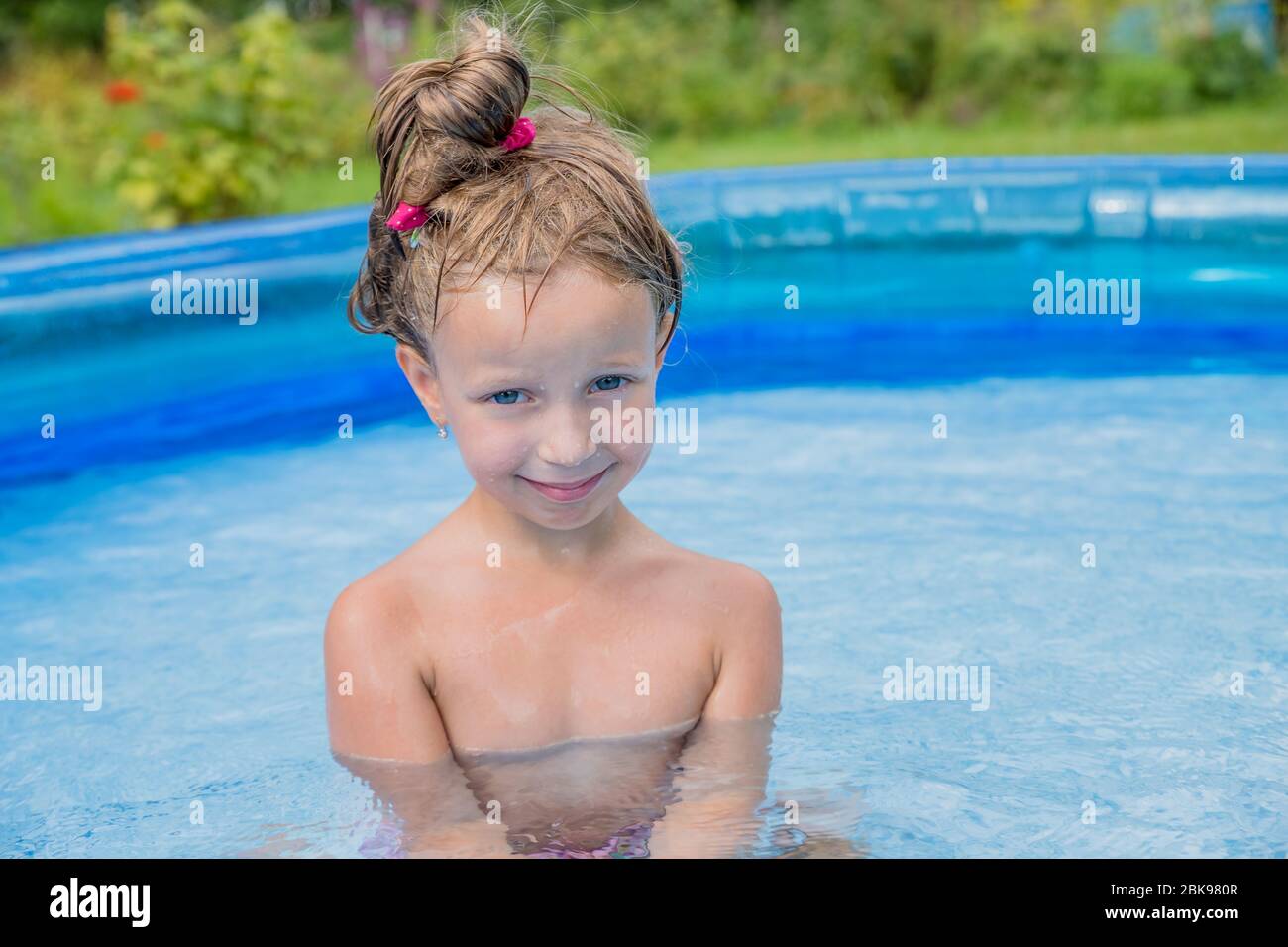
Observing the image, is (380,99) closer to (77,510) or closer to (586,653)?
(586,653)

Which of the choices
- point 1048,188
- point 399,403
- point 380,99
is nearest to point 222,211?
point 399,403

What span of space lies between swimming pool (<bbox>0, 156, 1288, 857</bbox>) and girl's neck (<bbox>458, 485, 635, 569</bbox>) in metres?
0.32

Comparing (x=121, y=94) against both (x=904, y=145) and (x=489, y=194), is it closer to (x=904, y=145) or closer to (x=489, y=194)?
(x=904, y=145)

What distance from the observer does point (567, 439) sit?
218 cm

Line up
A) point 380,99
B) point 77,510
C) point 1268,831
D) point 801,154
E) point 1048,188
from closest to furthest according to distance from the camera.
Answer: point 380,99 < point 1268,831 < point 77,510 < point 1048,188 < point 801,154

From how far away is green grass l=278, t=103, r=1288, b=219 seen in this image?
9625 mm

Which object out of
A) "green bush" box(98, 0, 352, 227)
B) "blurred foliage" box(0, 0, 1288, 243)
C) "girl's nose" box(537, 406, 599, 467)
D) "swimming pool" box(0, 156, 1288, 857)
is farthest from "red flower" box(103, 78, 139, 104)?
"girl's nose" box(537, 406, 599, 467)

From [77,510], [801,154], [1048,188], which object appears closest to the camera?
[77,510]

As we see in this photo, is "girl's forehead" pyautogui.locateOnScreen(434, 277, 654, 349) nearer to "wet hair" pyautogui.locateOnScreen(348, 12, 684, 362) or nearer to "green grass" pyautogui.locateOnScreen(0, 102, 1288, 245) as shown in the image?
"wet hair" pyautogui.locateOnScreen(348, 12, 684, 362)

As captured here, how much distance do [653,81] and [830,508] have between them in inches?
311

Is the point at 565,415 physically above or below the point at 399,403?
above

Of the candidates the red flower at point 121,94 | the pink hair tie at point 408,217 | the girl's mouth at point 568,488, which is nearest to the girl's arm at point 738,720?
the girl's mouth at point 568,488

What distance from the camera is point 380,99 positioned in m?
2.40

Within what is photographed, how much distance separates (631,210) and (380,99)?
0.45 metres
